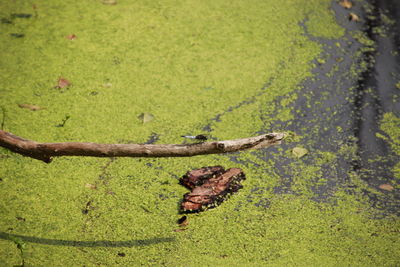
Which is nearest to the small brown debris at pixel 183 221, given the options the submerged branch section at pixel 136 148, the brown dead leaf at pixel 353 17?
the submerged branch section at pixel 136 148

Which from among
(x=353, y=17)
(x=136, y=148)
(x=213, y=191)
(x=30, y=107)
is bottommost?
(x=30, y=107)

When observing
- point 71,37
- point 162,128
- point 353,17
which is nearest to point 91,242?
point 162,128

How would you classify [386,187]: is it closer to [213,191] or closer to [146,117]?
[213,191]

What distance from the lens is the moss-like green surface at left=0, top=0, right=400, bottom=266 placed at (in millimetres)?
1581

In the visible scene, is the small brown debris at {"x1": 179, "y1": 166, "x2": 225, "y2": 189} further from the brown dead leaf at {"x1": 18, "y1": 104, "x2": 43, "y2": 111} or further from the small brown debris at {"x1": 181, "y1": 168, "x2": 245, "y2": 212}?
the brown dead leaf at {"x1": 18, "y1": 104, "x2": 43, "y2": 111}

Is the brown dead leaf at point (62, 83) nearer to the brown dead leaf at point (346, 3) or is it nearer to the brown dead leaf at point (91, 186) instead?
the brown dead leaf at point (91, 186)

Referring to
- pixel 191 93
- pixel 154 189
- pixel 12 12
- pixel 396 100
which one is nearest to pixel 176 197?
pixel 154 189

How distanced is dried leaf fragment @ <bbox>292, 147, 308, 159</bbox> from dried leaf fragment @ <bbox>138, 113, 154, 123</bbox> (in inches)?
25.0

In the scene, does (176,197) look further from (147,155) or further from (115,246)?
(147,155)

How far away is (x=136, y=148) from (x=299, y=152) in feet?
2.89

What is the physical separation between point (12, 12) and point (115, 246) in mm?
1772

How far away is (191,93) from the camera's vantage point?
231 centimetres

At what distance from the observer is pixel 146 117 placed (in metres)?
2.15

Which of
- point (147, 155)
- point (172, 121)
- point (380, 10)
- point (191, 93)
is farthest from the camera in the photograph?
point (380, 10)
